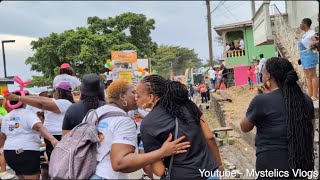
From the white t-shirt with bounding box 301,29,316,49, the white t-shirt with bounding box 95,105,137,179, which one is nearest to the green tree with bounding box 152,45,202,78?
the white t-shirt with bounding box 301,29,316,49

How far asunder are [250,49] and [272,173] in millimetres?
22926

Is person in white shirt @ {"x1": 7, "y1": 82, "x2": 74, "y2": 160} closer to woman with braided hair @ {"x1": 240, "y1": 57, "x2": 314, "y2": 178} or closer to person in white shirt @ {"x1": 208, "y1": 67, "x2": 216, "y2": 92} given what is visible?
woman with braided hair @ {"x1": 240, "y1": 57, "x2": 314, "y2": 178}

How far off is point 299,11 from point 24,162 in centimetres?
1474

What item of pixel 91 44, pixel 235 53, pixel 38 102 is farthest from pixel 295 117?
pixel 91 44

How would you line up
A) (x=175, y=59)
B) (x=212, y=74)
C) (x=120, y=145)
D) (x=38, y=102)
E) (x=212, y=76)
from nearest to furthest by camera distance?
(x=120, y=145) → (x=38, y=102) → (x=212, y=74) → (x=212, y=76) → (x=175, y=59)

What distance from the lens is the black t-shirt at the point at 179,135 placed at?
95.5 inches

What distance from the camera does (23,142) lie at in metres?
4.22

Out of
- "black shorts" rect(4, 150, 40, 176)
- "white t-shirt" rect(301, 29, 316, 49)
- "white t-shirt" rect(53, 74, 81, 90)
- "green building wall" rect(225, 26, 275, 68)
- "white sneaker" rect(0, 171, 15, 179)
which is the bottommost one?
"white sneaker" rect(0, 171, 15, 179)

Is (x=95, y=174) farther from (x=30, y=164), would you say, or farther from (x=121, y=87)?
(x=30, y=164)

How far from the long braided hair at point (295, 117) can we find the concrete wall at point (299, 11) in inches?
453

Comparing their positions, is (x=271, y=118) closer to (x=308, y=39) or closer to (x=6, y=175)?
(x=308, y=39)

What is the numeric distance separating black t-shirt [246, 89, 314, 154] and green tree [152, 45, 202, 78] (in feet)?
163

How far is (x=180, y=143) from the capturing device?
7.86 feet

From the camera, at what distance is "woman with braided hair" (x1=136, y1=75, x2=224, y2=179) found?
7.98 ft
